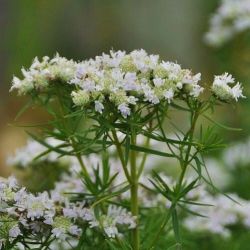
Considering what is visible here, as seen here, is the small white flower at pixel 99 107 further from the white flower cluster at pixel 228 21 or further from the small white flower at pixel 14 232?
the white flower cluster at pixel 228 21

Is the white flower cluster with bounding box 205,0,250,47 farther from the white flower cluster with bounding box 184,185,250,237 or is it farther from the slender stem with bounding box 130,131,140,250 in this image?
the slender stem with bounding box 130,131,140,250

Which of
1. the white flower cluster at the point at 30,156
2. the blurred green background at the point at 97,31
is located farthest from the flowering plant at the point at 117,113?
the blurred green background at the point at 97,31

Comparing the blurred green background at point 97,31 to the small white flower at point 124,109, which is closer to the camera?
the small white flower at point 124,109

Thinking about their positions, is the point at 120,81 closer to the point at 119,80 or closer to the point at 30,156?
the point at 119,80

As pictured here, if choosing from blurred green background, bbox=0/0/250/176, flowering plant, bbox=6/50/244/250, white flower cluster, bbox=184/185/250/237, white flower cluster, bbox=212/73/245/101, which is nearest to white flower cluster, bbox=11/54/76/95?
flowering plant, bbox=6/50/244/250

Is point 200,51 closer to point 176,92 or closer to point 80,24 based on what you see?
point 80,24
